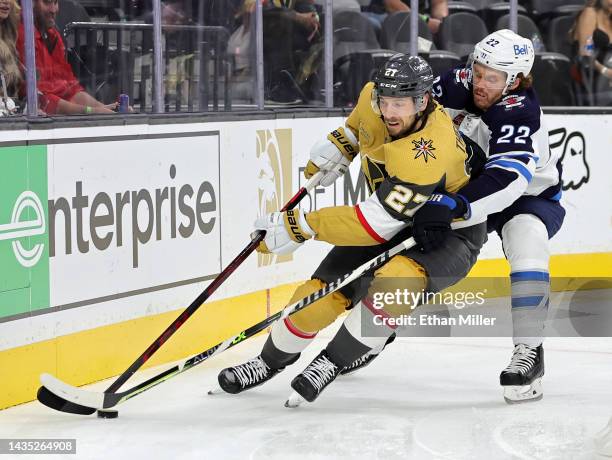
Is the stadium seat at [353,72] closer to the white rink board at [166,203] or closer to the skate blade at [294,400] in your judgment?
the white rink board at [166,203]

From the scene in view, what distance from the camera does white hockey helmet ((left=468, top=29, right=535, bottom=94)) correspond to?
390cm

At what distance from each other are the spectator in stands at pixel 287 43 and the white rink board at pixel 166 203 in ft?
0.53

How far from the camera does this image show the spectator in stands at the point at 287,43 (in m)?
5.20

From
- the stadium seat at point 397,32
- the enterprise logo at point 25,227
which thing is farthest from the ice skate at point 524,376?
the stadium seat at point 397,32

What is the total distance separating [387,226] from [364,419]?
592mm

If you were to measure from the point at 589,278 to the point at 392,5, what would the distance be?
70.3 inches

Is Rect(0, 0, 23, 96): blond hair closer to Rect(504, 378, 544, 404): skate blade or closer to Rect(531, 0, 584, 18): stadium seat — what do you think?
Rect(504, 378, 544, 404): skate blade

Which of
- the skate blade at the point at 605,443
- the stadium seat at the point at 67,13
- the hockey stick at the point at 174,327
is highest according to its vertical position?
the stadium seat at the point at 67,13

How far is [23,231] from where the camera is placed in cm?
371

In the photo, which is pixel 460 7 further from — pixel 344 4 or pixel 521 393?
pixel 521 393

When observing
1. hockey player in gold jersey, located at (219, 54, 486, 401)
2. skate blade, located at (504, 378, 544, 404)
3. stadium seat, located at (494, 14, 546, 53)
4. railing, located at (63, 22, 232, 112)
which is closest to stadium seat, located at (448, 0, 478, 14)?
stadium seat, located at (494, 14, 546, 53)

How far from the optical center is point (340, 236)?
3627 mm

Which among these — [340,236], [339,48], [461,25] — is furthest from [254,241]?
[461,25]

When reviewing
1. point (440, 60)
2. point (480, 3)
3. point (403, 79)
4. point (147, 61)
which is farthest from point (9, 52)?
point (480, 3)
